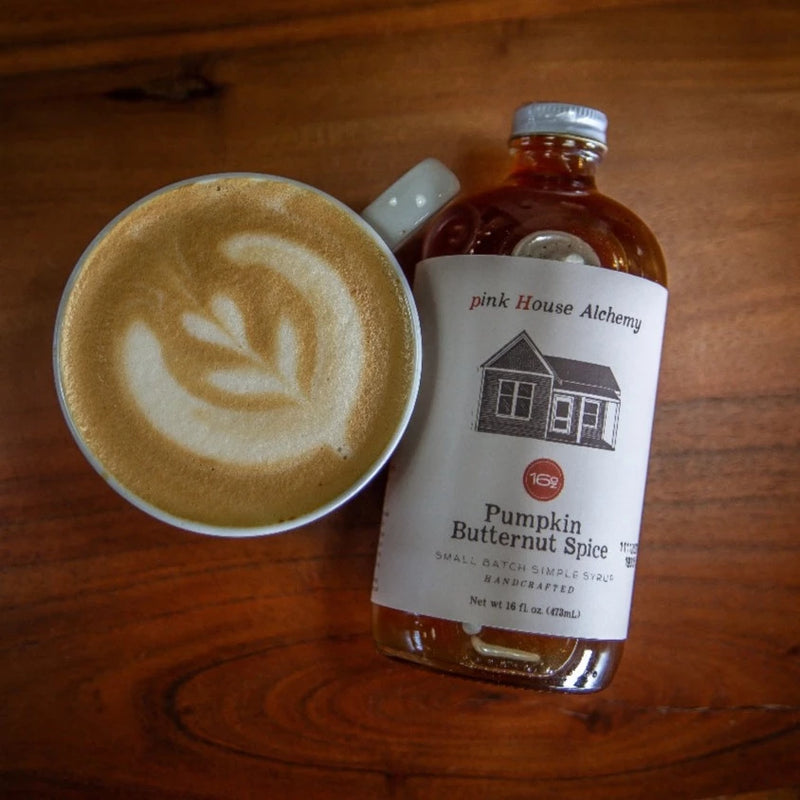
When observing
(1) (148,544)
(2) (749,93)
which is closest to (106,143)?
(1) (148,544)

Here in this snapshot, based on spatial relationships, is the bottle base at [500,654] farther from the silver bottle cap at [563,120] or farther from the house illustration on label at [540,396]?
the silver bottle cap at [563,120]

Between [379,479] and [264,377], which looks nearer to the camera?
[264,377]

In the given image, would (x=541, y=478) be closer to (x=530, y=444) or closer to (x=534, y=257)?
(x=530, y=444)

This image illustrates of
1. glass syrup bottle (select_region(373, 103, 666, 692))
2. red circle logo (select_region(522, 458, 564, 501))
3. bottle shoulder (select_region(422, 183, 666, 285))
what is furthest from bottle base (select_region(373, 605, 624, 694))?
bottle shoulder (select_region(422, 183, 666, 285))

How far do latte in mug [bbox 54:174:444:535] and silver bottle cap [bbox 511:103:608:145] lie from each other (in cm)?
16

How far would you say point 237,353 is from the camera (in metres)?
0.65

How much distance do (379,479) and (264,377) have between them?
0.57 ft

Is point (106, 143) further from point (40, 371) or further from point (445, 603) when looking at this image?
point (445, 603)

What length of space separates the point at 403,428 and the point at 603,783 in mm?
410

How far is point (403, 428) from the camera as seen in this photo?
2.11 ft

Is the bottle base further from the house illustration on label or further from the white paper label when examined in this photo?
the house illustration on label

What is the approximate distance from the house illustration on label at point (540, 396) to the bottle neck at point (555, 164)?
0.52 ft

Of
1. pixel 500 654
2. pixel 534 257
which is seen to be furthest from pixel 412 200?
pixel 500 654

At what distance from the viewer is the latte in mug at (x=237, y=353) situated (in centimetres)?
63
